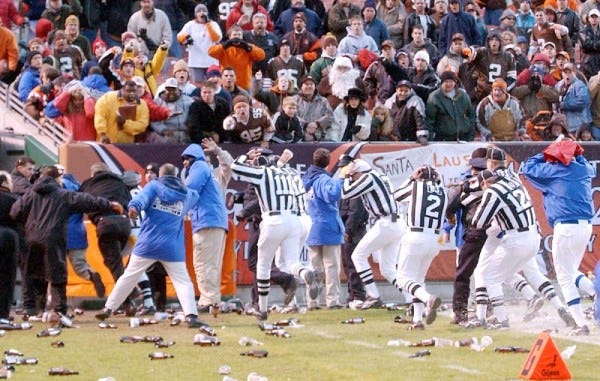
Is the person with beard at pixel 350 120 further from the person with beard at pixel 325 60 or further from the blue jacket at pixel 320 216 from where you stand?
the blue jacket at pixel 320 216

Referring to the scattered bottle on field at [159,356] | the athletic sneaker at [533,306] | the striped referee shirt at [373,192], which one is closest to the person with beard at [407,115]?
the striped referee shirt at [373,192]

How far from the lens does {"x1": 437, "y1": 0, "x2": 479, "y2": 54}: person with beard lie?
82.5 ft

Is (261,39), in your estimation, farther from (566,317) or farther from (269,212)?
(566,317)

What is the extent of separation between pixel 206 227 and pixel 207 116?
2190mm

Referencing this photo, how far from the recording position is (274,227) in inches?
743

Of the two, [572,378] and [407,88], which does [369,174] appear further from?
[572,378]

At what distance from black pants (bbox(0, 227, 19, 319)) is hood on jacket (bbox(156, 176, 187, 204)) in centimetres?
178

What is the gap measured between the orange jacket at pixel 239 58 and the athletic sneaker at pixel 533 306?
20.2ft

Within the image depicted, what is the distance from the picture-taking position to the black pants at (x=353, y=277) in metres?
20.7

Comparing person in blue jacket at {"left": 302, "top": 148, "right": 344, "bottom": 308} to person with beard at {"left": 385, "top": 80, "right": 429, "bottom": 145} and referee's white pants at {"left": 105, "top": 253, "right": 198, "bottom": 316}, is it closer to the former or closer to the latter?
person with beard at {"left": 385, "top": 80, "right": 429, "bottom": 145}

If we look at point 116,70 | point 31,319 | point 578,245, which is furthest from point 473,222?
point 116,70

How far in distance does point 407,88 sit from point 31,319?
6.42 meters

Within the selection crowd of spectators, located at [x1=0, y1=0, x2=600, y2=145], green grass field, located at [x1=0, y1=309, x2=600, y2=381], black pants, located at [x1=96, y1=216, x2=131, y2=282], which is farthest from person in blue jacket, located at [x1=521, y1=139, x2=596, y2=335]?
black pants, located at [x1=96, y1=216, x2=131, y2=282]

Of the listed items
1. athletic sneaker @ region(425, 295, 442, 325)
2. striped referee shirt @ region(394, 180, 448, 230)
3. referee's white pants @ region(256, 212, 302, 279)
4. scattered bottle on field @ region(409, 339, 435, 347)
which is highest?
striped referee shirt @ region(394, 180, 448, 230)
